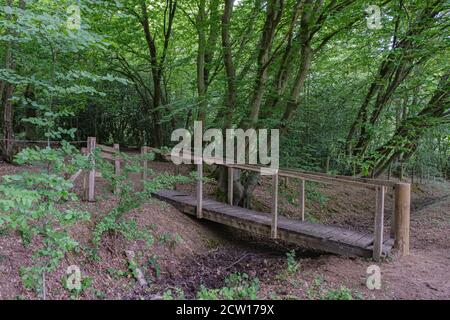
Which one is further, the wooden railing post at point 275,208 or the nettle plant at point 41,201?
the wooden railing post at point 275,208

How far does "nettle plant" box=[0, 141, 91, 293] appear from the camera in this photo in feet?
8.32

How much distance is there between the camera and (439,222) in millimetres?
6785

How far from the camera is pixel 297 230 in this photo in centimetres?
493

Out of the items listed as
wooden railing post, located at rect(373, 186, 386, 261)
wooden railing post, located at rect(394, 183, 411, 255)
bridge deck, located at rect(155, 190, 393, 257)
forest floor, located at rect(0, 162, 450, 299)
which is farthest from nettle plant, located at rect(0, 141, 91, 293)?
wooden railing post, located at rect(394, 183, 411, 255)

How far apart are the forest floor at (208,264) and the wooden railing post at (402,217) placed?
0.20m

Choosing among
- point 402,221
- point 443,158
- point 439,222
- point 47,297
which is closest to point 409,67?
point 439,222

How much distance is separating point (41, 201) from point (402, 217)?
462cm

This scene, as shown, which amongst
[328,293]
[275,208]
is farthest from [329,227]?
[328,293]

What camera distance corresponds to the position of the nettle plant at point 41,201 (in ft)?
8.32

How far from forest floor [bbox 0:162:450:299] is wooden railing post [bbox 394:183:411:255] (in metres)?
0.20
